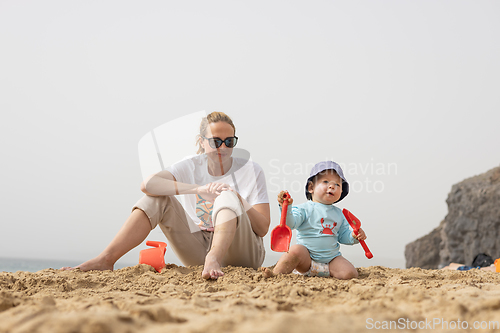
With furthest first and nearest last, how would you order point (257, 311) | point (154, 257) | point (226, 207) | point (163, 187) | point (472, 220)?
1. point (472, 220)
2. point (154, 257)
3. point (163, 187)
4. point (226, 207)
5. point (257, 311)

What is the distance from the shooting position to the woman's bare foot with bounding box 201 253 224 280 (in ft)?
6.61

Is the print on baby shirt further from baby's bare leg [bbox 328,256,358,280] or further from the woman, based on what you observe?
the woman

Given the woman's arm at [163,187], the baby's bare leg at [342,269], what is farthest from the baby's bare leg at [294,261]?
the woman's arm at [163,187]

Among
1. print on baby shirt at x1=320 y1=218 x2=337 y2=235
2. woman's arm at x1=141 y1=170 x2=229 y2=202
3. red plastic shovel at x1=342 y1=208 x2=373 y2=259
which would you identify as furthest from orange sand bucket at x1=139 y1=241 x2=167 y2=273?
red plastic shovel at x1=342 y1=208 x2=373 y2=259

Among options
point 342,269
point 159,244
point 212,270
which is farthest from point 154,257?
point 342,269

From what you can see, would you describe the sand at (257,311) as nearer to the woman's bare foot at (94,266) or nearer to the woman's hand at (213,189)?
the woman's bare foot at (94,266)

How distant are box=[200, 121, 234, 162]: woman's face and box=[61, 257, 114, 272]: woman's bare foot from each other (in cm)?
109

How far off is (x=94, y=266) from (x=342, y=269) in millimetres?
1705

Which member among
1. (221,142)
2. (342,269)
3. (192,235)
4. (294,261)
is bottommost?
(342,269)

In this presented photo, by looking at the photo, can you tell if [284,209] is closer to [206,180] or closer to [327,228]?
[327,228]

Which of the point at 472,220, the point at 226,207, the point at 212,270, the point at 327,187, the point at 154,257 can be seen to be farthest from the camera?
the point at 472,220

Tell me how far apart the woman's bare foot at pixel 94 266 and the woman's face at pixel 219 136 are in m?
1.09

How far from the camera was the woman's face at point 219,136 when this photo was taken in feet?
9.11

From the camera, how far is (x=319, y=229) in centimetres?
261
